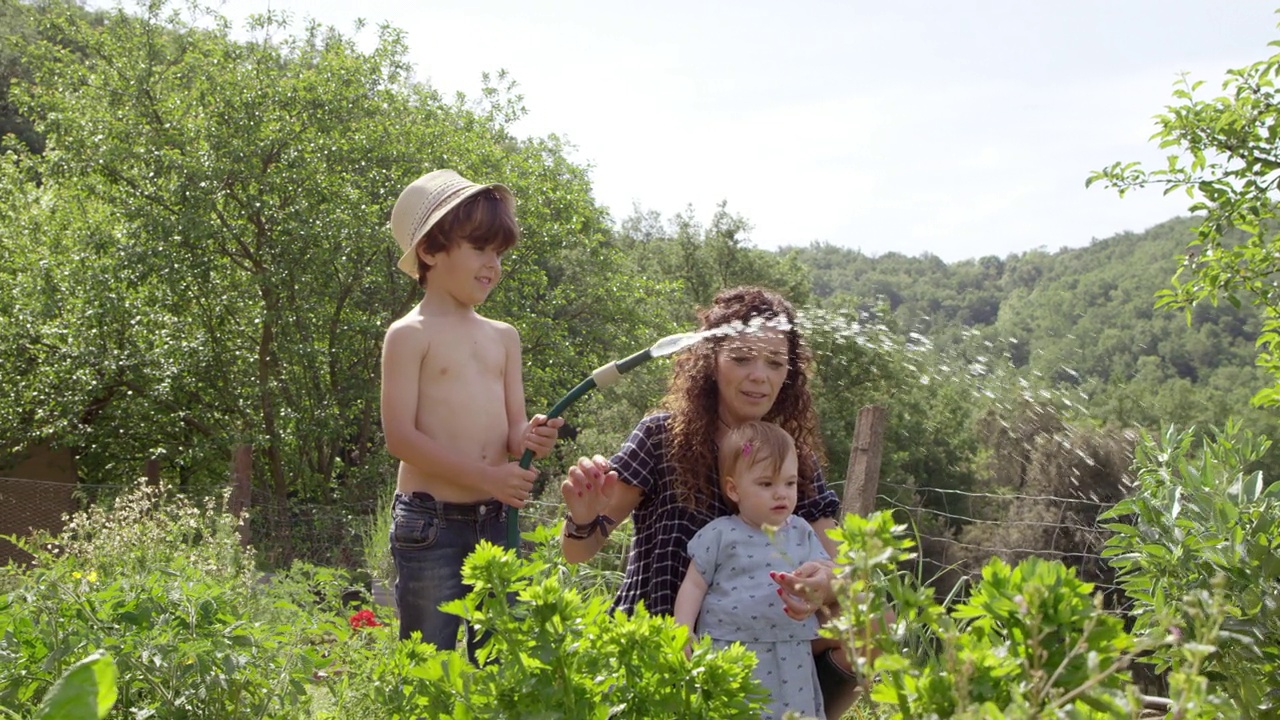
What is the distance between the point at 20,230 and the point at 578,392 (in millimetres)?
16528

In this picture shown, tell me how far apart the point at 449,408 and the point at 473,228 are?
46 centimetres

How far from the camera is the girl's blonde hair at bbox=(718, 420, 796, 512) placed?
8.20 ft

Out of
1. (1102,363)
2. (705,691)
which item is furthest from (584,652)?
(1102,363)

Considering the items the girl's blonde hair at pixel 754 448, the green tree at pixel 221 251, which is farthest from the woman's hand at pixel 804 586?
the green tree at pixel 221 251

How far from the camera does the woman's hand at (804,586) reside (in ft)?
6.89

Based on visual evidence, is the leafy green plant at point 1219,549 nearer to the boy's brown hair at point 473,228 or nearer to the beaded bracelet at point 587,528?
the beaded bracelet at point 587,528

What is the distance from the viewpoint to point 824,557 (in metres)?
2.53

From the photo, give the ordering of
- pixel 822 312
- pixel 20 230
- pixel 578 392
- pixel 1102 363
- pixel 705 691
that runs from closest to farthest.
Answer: pixel 705 691 < pixel 578 392 < pixel 822 312 < pixel 20 230 < pixel 1102 363

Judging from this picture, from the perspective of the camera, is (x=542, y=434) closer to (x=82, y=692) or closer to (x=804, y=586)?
(x=804, y=586)

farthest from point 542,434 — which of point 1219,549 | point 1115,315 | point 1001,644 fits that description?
point 1115,315

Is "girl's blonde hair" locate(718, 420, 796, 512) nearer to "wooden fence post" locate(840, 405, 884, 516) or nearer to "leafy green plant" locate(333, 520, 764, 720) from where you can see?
"leafy green plant" locate(333, 520, 764, 720)

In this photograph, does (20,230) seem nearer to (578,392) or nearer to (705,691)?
(578,392)

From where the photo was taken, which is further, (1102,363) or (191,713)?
(1102,363)

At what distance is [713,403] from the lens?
2773 millimetres
